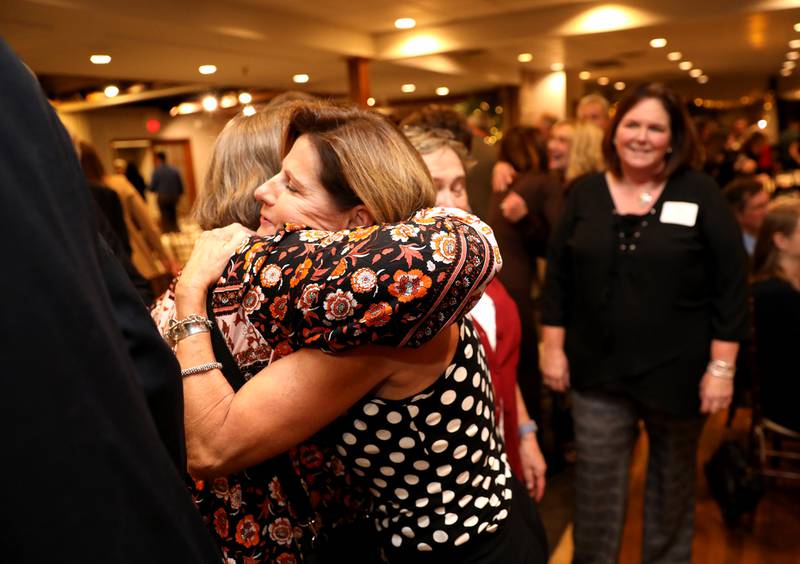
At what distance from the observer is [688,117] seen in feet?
7.28

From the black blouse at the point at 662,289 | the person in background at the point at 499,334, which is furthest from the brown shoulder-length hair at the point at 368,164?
the black blouse at the point at 662,289

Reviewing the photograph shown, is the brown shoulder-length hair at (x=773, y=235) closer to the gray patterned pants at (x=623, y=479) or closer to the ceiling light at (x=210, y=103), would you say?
the gray patterned pants at (x=623, y=479)

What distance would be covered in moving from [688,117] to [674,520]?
56.2 inches

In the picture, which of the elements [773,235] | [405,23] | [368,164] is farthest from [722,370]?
[405,23]

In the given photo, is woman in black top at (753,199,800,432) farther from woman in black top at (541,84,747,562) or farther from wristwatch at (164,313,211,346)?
wristwatch at (164,313,211,346)

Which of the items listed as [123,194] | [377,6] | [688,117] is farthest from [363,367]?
[377,6]

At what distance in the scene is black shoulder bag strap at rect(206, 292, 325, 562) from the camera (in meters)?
0.96

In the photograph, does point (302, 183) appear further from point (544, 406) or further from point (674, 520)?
point (544, 406)

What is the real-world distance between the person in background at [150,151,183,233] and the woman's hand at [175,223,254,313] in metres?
12.5

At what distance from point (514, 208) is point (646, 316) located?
4.09 feet

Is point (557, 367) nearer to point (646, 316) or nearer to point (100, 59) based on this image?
point (646, 316)

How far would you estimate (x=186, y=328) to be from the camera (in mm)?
926

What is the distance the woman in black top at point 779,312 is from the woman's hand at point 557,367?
1.05 m

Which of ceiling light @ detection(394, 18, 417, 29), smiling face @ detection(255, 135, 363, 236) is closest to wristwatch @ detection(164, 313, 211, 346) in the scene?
smiling face @ detection(255, 135, 363, 236)
